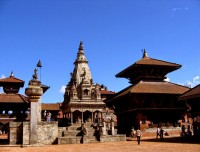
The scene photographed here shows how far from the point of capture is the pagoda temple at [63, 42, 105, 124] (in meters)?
52.6

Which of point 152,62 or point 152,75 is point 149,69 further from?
point 152,62

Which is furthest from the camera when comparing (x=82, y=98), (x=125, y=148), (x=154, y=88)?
(x=82, y=98)

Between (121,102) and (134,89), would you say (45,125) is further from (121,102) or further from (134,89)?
Result: (121,102)

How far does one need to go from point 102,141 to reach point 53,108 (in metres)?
39.3

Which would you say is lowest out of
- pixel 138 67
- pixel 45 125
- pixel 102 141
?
pixel 102 141

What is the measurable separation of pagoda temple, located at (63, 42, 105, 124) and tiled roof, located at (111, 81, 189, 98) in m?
19.7

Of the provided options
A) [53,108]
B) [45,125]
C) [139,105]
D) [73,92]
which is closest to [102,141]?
[45,125]

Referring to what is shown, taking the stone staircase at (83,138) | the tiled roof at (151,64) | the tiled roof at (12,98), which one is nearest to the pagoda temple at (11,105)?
the tiled roof at (12,98)

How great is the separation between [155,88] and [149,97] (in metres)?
1.57

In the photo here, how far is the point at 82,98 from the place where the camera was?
177ft

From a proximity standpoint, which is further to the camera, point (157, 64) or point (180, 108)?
point (157, 64)

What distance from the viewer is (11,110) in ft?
123

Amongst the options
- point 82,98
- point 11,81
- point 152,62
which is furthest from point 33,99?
point 82,98

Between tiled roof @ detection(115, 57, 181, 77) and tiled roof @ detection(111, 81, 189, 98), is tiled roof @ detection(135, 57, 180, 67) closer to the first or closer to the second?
tiled roof @ detection(115, 57, 181, 77)
